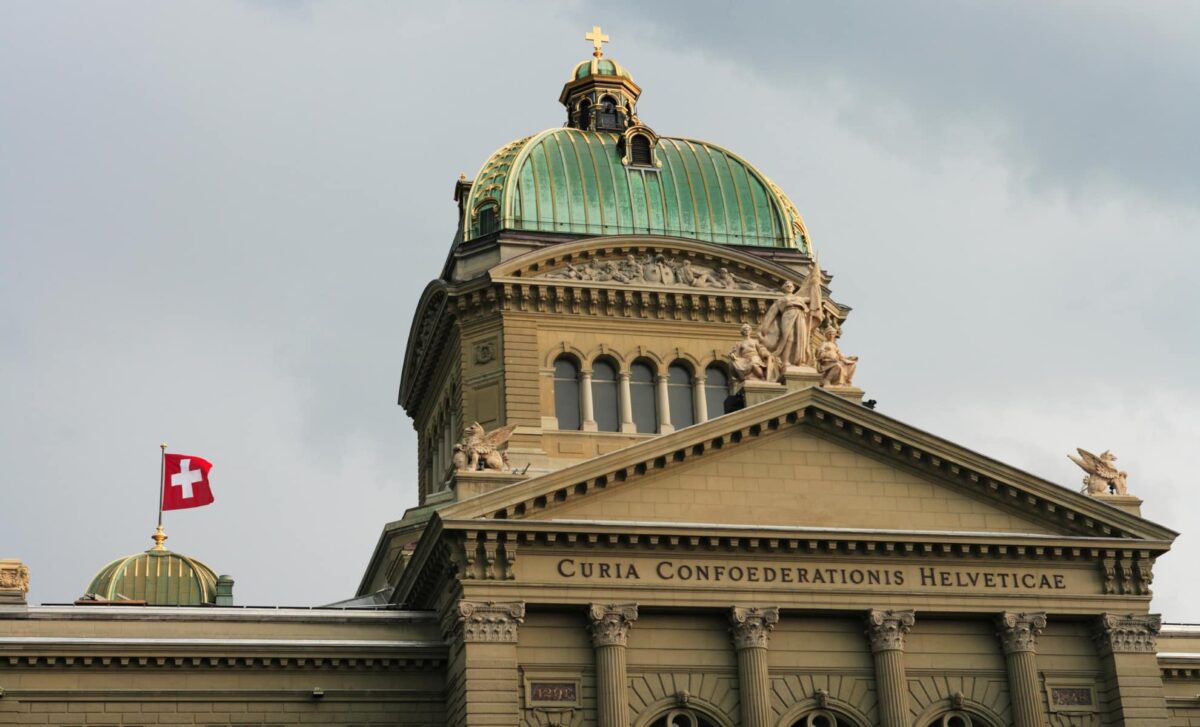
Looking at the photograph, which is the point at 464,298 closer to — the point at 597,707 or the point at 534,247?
the point at 534,247

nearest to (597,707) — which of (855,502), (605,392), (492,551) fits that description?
(492,551)

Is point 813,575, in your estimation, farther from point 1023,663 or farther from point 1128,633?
point 1128,633

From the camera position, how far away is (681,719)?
43.9m

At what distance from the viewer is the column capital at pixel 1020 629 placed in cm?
4534

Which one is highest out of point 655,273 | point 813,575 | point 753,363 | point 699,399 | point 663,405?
point 655,273

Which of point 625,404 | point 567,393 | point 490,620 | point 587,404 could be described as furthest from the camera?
point 567,393

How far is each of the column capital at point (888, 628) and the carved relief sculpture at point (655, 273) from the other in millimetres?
15929

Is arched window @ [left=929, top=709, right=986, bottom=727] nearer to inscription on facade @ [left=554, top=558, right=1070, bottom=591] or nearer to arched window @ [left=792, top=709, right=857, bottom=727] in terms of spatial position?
arched window @ [left=792, top=709, right=857, bottom=727]

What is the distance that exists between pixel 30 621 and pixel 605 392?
1892cm

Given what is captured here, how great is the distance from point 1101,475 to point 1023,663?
5.67 meters

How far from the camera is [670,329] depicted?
5772 centimetres

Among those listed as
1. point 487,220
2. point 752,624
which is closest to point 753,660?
point 752,624

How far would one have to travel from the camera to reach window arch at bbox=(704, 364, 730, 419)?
188 feet

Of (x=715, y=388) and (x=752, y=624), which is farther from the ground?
(x=715, y=388)
